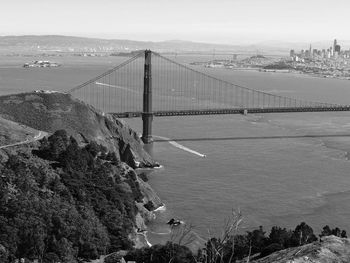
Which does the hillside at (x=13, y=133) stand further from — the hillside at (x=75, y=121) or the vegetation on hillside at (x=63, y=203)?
the hillside at (x=75, y=121)

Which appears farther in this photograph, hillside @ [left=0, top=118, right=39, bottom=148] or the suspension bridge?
the suspension bridge

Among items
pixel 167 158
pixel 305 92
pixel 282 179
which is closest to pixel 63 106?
pixel 167 158

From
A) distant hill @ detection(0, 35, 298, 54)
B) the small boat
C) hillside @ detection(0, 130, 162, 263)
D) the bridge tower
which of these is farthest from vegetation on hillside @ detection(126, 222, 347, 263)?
distant hill @ detection(0, 35, 298, 54)

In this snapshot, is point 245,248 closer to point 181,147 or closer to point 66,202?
point 66,202

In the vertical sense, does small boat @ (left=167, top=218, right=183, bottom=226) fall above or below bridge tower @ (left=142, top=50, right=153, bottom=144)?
below

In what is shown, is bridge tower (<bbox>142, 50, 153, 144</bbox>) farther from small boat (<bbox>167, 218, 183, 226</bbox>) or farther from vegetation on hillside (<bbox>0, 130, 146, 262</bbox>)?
small boat (<bbox>167, 218, 183, 226</bbox>)

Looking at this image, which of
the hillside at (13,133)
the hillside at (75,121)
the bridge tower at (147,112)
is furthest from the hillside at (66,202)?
the bridge tower at (147,112)
